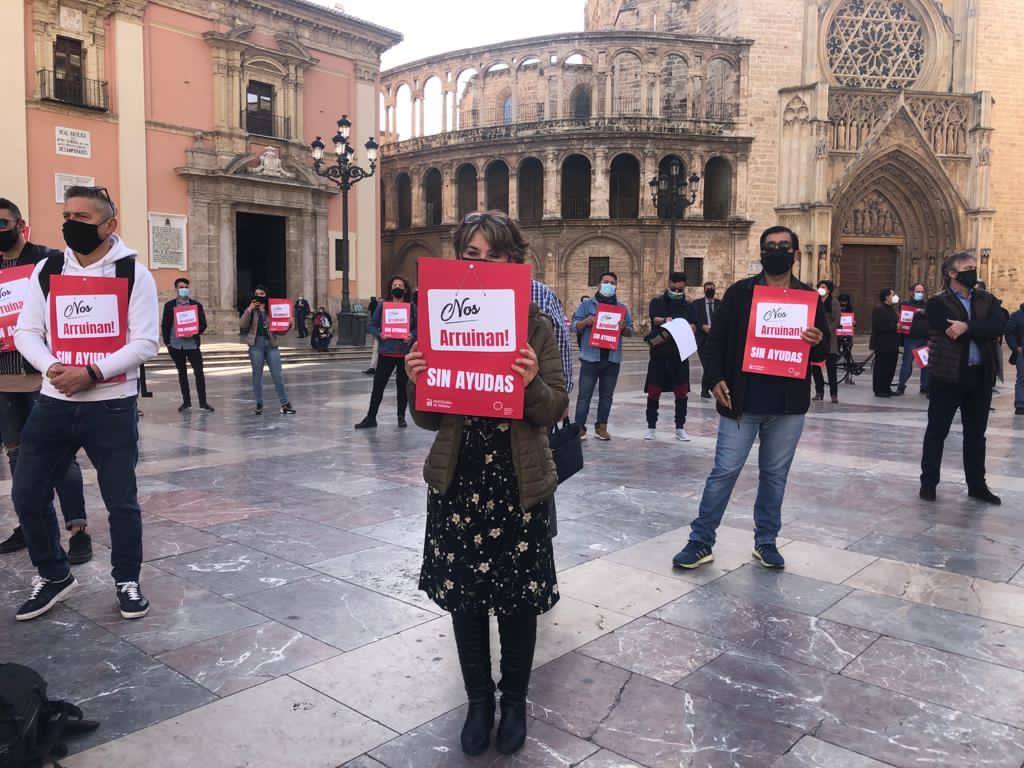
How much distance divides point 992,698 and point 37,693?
3.58 metres

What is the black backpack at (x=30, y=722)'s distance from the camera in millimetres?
2738

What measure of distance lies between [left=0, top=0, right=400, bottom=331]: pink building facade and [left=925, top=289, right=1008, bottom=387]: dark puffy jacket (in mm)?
22513

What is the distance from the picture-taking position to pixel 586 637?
402cm

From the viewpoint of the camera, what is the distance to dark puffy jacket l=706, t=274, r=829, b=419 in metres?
5.02

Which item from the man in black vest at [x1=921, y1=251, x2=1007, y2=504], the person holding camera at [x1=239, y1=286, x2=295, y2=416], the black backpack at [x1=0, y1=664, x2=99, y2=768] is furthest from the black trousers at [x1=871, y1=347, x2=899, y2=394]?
the black backpack at [x1=0, y1=664, x2=99, y2=768]

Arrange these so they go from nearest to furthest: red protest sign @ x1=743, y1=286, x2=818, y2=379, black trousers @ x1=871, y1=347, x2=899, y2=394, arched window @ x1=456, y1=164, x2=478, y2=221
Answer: red protest sign @ x1=743, y1=286, x2=818, y2=379
black trousers @ x1=871, y1=347, x2=899, y2=394
arched window @ x1=456, y1=164, x2=478, y2=221

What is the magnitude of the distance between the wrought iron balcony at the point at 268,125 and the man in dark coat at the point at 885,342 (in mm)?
21399

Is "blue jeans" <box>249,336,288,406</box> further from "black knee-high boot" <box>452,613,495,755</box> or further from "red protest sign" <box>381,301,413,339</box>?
"black knee-high boot" <box>452,613,495,755</box>

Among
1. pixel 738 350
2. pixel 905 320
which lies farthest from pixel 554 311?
pixel 905 320

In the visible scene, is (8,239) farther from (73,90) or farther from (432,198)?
(432,198)

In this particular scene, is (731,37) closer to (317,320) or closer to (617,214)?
(617,214)

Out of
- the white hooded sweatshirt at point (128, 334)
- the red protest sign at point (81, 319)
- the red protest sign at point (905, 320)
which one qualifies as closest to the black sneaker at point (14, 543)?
the white hooded sweatshirt at point (128, 334)

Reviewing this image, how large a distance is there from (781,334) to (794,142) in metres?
36.0

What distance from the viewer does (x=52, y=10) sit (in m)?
23.8
